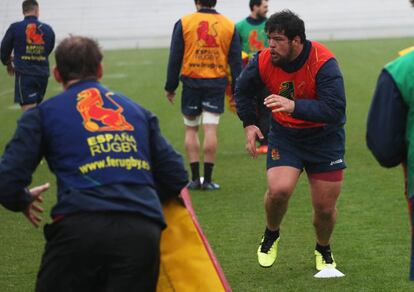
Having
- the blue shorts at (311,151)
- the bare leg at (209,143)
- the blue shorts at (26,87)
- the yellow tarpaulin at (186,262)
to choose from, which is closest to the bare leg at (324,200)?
the blue shorts at (311,151)

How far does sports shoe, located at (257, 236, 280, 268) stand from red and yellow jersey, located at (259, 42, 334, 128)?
0.89 metres

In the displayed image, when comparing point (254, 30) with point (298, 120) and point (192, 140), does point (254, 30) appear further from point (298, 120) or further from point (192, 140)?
point (298, 120)

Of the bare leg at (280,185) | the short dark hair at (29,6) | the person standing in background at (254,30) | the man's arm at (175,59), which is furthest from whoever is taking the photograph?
the short dark hair at (29,6)

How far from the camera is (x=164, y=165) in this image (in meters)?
4.86

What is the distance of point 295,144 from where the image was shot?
23.7ft

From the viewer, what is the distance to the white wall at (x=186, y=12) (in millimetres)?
36312

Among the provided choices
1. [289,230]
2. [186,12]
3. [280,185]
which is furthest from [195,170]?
[186,12]

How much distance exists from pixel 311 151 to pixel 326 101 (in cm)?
45

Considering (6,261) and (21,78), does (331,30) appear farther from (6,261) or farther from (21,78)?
(6,261)

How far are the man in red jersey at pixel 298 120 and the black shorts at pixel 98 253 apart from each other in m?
2.37

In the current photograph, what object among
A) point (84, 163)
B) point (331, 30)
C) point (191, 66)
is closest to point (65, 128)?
point (84, 163)

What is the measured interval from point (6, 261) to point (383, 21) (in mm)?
32768

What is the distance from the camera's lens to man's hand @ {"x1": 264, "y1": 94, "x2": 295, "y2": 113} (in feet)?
21.1

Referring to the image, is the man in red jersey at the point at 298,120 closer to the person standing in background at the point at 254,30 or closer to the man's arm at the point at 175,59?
the man's arm at the point at 175,59
